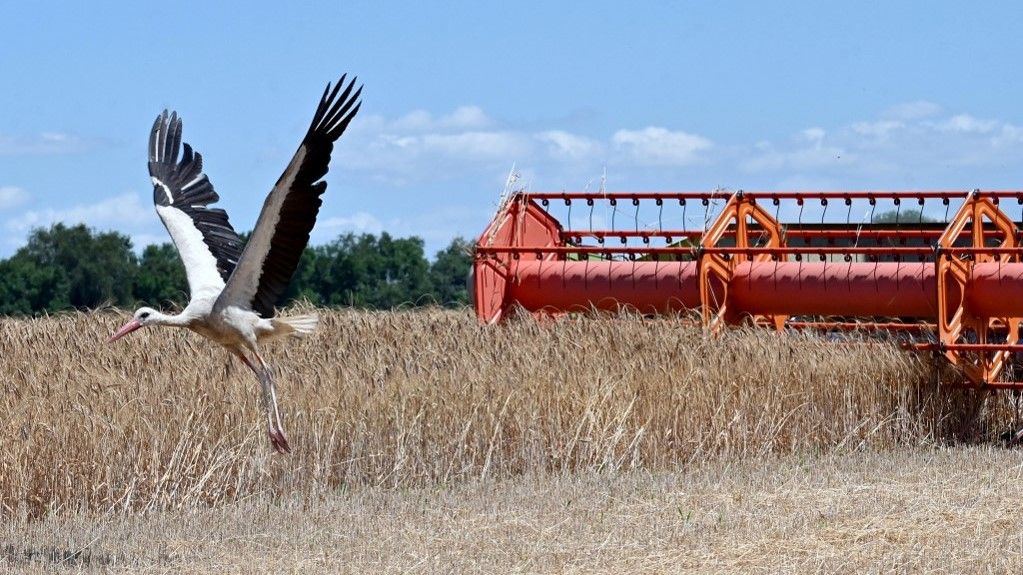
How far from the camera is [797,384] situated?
11.0 meters

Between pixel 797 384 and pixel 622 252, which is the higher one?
pixel 622 252

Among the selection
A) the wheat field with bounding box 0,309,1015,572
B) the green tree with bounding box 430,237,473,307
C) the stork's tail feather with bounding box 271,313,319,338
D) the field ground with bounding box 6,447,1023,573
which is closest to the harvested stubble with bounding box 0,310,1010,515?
the wheat field with bounding box 0,309,1015,572

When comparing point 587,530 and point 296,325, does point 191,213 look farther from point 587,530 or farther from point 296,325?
point 587,530

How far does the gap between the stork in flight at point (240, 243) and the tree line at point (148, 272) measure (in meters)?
30.3

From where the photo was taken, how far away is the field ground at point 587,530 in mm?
6680

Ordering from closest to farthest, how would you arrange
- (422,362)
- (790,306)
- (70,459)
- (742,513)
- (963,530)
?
(963,530) → (742,513) → (70,459) → (422,362) → (790,306)

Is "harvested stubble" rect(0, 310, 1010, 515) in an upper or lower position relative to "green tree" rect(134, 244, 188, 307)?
lower

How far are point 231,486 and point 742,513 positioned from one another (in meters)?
2.97

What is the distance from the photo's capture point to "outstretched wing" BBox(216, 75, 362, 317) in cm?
758

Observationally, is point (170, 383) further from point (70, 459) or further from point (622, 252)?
point (622, 252)

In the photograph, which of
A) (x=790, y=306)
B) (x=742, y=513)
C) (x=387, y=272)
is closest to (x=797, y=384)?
(x=790, y=306)

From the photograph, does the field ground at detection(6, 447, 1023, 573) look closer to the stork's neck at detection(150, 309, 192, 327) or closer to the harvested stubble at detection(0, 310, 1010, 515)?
the harvested stubble at detection(0, 310, 1010, 515)

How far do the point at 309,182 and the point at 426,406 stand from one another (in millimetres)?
2233

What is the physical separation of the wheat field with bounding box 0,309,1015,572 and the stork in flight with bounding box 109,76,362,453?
0.45 metres
